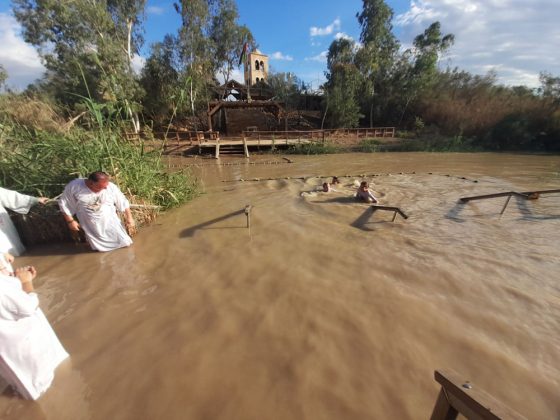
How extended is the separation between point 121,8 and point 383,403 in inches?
1068

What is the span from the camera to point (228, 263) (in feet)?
13.6

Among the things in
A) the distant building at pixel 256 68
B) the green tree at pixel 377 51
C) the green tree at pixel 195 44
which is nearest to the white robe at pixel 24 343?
the green tree at pixel 195 44

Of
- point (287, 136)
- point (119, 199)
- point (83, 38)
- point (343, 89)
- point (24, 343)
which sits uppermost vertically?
point (83, 38)

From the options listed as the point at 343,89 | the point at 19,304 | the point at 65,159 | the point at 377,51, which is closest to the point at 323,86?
the point at 343,89

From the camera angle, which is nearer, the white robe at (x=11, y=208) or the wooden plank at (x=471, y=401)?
the wooden plank at (x=471, y=401)

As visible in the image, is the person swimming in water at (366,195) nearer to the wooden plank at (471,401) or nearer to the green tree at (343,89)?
the wooden plank at (471,401)

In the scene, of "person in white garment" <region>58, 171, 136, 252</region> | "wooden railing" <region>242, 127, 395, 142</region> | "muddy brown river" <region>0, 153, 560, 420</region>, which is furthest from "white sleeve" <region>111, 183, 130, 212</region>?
"wooden railing" <region>242, 127, 395, 142</region>

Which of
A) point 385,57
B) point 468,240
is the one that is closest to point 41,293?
point 468,240

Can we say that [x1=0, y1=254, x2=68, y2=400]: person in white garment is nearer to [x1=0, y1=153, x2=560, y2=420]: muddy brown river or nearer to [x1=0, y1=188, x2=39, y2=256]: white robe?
[x1=0, y1=153, x2=560, y2=420]: muddy brown river

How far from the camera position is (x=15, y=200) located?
3662 millimetres

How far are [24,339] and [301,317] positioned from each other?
2.38 metres

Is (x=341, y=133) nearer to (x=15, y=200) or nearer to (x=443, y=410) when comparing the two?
(x=15, y=200)

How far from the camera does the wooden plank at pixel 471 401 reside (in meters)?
1.01

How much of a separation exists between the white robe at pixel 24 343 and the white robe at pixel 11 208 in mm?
1953
